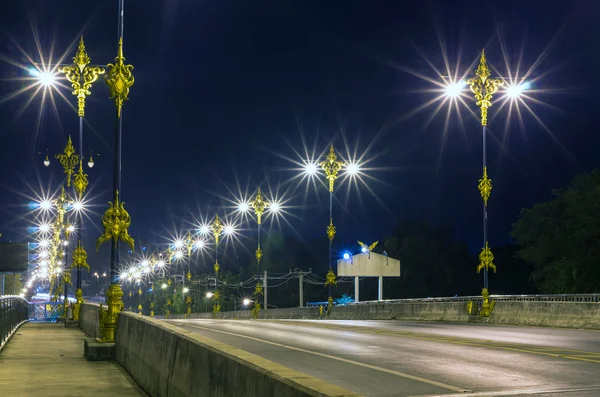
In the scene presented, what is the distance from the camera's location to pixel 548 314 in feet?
90.0

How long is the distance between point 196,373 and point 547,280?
6343cm

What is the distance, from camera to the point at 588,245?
67.2 metres

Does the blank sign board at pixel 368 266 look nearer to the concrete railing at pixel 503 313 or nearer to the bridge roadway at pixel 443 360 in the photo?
the concrete railing at pixel 503 313

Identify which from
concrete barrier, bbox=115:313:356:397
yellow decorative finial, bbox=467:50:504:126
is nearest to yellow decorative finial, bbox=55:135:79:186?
yellow decorative finial, bbox=467:50:504:126

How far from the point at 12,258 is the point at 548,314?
22.5 meters

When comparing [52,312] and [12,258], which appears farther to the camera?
[52,312]

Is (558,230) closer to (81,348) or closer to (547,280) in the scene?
(547,280)

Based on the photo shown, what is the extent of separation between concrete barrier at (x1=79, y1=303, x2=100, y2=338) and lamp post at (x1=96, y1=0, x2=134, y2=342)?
592 cm

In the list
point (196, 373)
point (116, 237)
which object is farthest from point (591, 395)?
point (116, 237)

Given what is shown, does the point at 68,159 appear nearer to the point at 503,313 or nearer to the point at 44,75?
the point at 44,75

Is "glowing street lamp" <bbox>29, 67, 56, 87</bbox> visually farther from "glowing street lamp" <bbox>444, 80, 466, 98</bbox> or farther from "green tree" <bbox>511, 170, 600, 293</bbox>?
"green tree" <bbox>511, 170, 600, 293</bbox>

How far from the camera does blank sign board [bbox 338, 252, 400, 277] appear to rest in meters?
80.8

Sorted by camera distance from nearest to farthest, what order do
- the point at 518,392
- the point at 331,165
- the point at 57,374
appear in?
the point at 518,392
the point at 57,374
the point at 331,165

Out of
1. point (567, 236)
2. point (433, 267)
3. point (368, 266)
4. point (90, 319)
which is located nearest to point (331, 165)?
point (90, 319)
